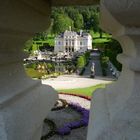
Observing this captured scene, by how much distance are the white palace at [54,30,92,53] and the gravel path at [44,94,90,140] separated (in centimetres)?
3536

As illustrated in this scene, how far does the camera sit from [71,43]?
53906 mm

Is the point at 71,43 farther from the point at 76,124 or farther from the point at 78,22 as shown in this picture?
the point at 76,124

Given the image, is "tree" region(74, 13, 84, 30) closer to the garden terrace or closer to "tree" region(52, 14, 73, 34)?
"tree" region(52, 14, 73, 34)

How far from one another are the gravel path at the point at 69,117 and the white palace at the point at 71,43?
3536cm

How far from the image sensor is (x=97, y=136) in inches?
71.8

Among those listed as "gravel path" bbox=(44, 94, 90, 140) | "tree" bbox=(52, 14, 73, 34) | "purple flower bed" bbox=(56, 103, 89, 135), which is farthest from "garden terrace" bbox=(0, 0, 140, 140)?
"tree" bbox=(52, 14, 73, 34)

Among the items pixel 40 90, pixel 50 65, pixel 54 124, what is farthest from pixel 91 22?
pixel 40 90

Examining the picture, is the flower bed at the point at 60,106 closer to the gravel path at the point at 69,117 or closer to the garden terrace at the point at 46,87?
the gravel path at the point at 69,117

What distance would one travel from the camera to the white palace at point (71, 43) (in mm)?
52906

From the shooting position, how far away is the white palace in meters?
52.9

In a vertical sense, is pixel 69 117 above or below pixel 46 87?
below

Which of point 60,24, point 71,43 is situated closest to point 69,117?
point 71,43

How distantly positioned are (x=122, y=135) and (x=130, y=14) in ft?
2.14

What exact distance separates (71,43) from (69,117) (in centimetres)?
4120
